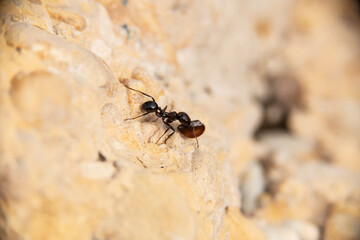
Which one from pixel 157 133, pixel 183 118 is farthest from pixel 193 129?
pixel 157 133

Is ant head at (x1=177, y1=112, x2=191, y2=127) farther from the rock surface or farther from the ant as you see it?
the rock surface

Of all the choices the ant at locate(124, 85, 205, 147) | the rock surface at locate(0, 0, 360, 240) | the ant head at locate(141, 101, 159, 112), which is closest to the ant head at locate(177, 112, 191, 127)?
the ant at locate(124, 85, 205, 147)

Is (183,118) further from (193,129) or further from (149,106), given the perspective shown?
(149,106)

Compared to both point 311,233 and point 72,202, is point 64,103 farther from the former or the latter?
point 311,233

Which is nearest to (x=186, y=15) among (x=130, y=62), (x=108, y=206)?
(x=130, y=62)

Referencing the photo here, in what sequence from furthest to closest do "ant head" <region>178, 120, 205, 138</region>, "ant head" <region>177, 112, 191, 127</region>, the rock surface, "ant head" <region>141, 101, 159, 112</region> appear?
"ant head" <region>177, 112, 191, 127</region> < "ant head" <region>178, 120, 205, 138</region> < "ant head" <region>141, 101, 159, 112</region> < the rock surface

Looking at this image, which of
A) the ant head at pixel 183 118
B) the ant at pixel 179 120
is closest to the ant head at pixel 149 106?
the ant at pixel 179 120
